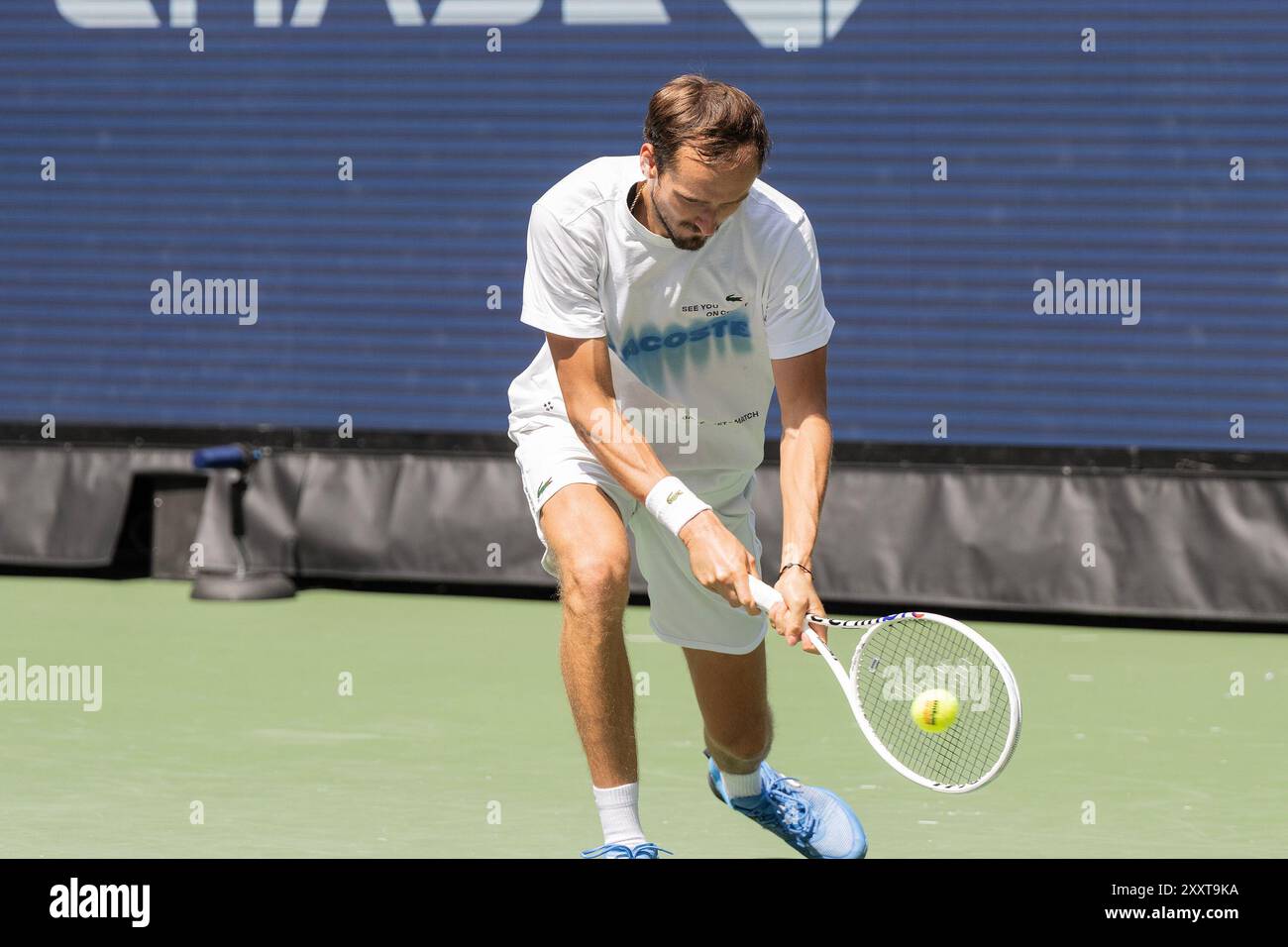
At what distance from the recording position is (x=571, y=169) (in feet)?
37.7

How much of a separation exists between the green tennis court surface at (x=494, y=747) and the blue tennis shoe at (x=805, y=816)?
179 millimetres

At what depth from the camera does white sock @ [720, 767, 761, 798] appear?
571cm

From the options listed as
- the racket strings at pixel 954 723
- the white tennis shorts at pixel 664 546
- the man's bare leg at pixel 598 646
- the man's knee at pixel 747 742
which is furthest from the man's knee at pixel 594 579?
the racket strings at pixel 954 723

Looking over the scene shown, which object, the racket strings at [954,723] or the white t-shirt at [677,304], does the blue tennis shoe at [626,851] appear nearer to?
the racket strings at [954,723]

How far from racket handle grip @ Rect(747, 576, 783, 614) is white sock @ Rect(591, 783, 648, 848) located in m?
0.61

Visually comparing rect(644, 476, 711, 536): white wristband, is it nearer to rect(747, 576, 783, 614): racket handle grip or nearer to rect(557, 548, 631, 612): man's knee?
rect(557, 548, 631, 612): man's knee

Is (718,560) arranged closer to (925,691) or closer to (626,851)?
(925,691)

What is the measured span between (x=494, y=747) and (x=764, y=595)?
272cm

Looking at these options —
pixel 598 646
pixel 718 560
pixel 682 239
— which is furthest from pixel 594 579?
pixel 682 239

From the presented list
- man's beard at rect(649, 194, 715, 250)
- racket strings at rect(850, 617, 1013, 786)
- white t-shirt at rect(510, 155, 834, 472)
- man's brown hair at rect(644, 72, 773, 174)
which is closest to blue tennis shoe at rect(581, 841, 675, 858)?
racket strings at rect(850, 617, 1013, 786)

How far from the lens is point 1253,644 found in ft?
32.6

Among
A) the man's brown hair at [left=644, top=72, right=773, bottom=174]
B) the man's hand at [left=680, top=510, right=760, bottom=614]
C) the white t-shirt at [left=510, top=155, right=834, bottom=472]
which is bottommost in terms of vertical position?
the man's hand at [left=680, top=510, right=760, bottom=614]

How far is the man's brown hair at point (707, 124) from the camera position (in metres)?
4.84
